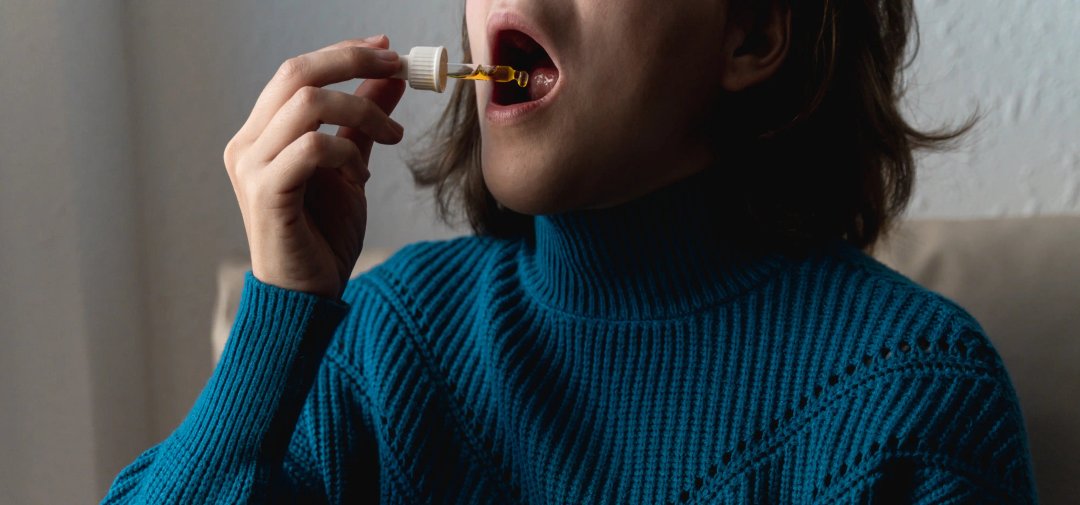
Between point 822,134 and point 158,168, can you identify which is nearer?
point 822,134

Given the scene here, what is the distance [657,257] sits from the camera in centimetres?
87

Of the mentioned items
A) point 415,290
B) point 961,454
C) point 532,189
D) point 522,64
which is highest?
point 522,64

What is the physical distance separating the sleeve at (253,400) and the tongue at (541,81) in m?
0.24

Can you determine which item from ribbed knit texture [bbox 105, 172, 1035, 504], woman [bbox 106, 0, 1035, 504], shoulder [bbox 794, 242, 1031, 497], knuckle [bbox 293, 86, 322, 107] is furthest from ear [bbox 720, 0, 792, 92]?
knuckle [bbox 293, 86, 322, 107]

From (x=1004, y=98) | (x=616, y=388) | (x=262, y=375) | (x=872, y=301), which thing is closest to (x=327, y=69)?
(x=262, y=375)

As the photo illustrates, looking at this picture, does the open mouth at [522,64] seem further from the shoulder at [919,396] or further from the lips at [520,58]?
the shoulder at [919,396]

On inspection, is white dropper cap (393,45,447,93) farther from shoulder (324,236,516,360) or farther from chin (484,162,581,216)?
shoulder (324,236,516,360)

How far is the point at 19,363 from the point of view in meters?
1.11

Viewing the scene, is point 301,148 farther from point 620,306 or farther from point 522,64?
point 620,306

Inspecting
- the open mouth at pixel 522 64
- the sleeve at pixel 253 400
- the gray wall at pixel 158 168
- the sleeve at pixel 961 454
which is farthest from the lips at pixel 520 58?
the gray wall at pixel 158 168

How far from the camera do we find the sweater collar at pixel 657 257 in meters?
0.87

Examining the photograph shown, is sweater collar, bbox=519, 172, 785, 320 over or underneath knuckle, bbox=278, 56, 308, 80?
underneath

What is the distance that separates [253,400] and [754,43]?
0.52 m

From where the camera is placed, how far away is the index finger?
759 millimetres
